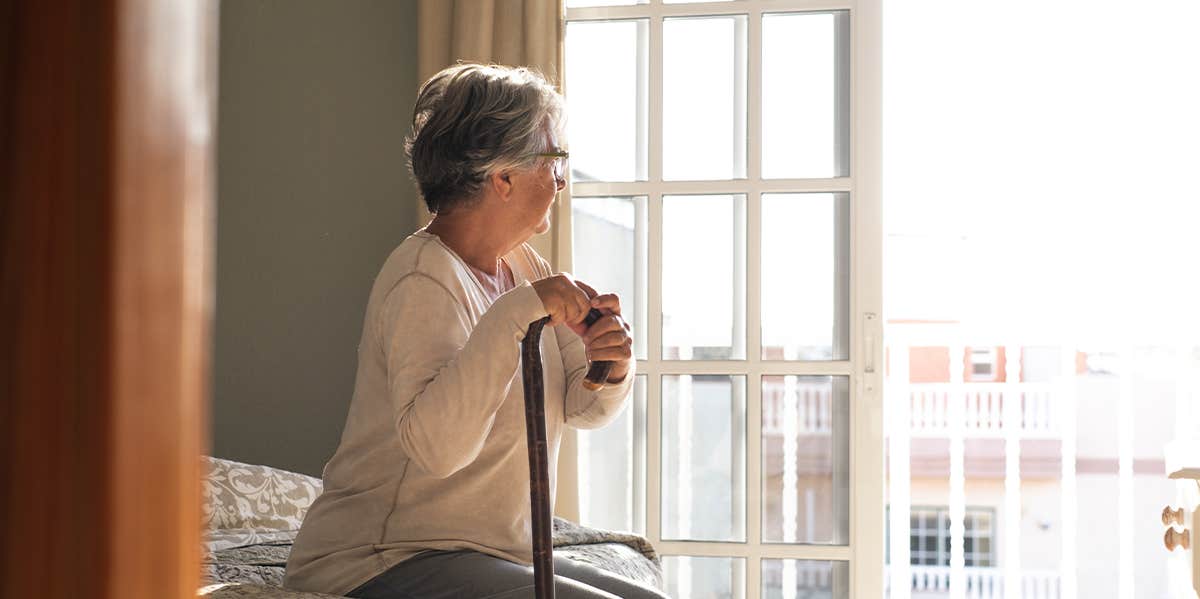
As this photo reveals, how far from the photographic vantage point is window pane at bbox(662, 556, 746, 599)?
340cm

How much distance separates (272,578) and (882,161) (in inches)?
82.4

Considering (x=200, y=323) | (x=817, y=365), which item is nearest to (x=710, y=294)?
(x=817, y=365)

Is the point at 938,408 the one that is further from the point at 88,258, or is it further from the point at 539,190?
the point at 88,258

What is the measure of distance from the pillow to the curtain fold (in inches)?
31.9

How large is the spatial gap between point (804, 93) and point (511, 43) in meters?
0.85

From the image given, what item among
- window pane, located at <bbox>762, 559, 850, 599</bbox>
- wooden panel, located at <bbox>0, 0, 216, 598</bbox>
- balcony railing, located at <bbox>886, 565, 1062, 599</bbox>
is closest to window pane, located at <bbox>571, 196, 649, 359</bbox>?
window pane, located at <bbox>762, 559, 850, 599</bbox>

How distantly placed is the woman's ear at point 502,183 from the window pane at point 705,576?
6.24 feet

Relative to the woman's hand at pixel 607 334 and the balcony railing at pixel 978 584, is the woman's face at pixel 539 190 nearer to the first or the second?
the woman's hand at pixel 607 334

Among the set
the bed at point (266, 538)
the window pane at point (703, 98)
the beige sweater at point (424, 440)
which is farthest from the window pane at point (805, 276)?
the beige sweater at point (424, 440)

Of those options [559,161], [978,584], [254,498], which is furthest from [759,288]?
[978,584]

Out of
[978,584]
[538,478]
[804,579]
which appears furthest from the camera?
[978,584]

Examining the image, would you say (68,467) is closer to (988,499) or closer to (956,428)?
(956,428)

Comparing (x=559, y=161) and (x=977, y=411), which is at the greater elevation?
(x=559, y=161)

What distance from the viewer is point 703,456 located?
11.3 feet
